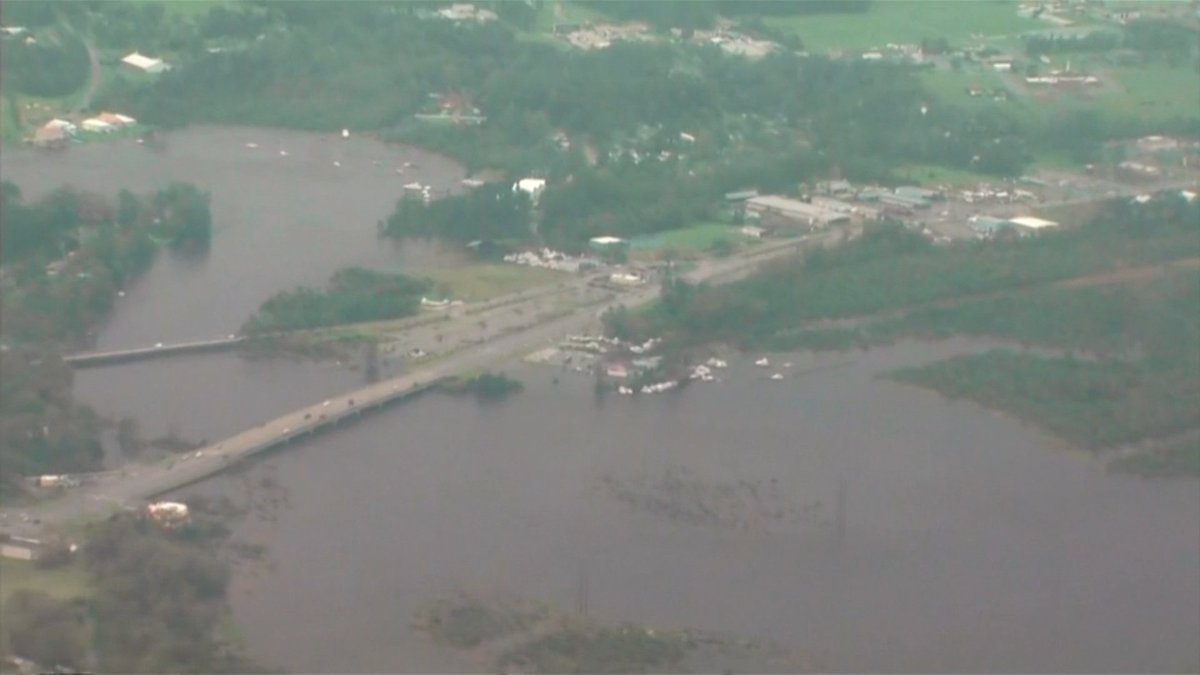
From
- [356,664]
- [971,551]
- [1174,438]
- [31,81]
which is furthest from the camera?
[31,81]

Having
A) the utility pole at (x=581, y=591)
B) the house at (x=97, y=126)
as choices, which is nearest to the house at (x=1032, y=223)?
the utility pole at (x=581, y=591)

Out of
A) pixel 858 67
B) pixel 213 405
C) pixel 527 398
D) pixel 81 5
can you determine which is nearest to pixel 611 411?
pixel 527 398

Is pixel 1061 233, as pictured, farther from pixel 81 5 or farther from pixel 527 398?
pixel 81 5

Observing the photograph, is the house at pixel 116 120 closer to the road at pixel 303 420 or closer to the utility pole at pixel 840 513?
the road at pixel 303 420

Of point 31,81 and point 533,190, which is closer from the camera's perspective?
point 533,190

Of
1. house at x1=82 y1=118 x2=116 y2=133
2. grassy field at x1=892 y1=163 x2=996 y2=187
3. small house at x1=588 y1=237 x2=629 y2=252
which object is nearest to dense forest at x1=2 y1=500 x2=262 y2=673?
small house at x1=588 y1=237 x2=629 y2=252

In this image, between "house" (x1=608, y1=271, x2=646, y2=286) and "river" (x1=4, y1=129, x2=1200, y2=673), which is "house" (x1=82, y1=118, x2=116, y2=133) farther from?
"house" (x1=608, y1=271, x2=646, y2=286)

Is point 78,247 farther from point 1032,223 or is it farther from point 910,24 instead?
point 910,24

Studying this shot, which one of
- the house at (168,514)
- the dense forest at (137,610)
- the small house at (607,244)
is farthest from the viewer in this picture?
the small house at (607,244)
